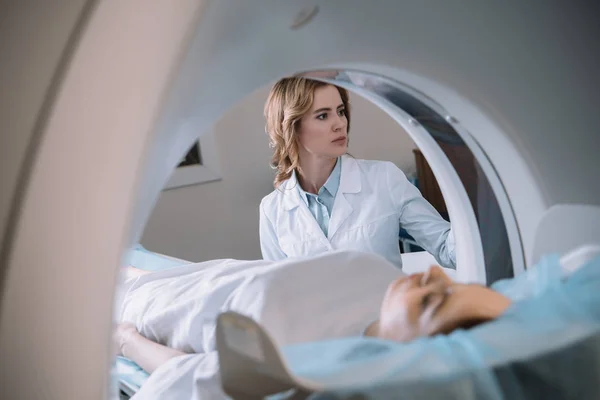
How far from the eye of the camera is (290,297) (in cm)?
63

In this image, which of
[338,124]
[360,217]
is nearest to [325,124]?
[338,124]

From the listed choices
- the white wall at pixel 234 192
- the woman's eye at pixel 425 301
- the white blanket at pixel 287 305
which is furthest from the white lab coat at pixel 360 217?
the white wall at pixel 234 192

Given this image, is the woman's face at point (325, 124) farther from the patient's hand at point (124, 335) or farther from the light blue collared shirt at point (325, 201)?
the patient's hand at point (124, 335)

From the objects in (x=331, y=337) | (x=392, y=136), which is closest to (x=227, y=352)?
(x=331, y=337)

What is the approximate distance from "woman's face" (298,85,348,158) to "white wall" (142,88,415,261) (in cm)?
137

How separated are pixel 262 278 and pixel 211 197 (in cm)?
202

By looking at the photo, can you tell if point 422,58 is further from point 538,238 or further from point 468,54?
point 538,238

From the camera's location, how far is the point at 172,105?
0.43 m

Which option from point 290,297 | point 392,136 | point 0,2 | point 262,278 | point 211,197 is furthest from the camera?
point 211,197

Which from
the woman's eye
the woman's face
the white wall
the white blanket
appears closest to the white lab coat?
the woman's face

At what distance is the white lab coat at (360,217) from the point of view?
40.7 inches

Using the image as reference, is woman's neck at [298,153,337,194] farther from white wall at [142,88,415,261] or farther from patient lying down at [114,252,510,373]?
white wall at [142,88,415,261]

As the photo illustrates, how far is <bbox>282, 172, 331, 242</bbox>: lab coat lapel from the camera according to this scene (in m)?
1.28

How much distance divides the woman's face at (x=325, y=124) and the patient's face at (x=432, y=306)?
50cm
